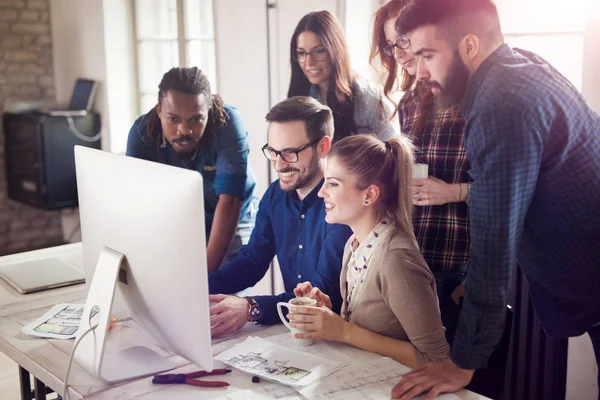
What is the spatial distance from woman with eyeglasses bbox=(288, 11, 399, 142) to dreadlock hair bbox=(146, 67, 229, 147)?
287 mm

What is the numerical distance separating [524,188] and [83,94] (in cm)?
420

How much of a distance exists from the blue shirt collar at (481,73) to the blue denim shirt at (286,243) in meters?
0.54

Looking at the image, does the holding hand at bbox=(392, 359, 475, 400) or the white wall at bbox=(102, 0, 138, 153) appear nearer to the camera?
the holding hand at bbox=(392, 359, 475, 400)

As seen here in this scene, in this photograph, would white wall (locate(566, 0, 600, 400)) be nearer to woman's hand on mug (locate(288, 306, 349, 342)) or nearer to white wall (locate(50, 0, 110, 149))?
woman's hand on mug (locate(288, 306, 349, 342))

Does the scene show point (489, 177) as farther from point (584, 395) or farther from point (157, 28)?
point (157, 28)

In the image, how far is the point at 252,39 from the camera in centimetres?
346

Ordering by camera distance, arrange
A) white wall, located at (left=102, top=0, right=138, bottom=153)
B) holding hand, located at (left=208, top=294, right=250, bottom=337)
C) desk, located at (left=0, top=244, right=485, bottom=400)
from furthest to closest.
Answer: white wall, located at (left=102, top=0, right=138, bottom=153), holding hand, located at (left=208, top=294, right=250, bottom=337), desk, located at (left=0, top=244, right=485, bottom=400)

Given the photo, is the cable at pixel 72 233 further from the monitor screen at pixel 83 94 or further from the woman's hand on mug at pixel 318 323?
the woman's hand on mug at pixel 318 323

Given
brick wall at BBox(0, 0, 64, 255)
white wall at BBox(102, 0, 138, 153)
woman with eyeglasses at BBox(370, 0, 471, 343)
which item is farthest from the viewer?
brick wall at BBox(0, 0, 64, 255)

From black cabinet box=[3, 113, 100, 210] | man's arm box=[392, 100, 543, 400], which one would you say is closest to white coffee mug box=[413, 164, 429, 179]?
man's arm box=[392, 100, 543, 400]

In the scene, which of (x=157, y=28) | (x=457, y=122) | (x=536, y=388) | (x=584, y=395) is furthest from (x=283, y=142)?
(x=157, y=28)

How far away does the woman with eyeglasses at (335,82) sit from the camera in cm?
243

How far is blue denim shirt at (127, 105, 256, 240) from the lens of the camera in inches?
94.2

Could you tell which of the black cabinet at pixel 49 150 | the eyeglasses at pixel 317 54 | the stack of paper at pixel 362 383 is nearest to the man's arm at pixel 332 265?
the stack of paper at pixel 362 383
